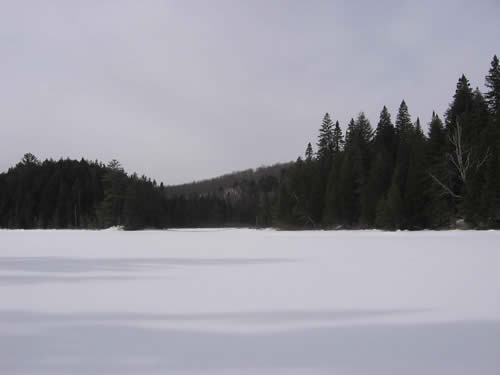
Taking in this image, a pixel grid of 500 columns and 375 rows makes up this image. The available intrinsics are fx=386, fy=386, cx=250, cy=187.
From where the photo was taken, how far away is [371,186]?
52.6 metres

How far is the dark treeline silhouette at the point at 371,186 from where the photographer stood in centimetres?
4078

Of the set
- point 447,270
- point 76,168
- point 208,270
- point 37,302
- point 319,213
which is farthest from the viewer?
point 76,168

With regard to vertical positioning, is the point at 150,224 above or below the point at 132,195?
below

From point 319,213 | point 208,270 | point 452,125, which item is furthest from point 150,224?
point 208,270

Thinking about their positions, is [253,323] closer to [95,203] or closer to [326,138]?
[326,138]

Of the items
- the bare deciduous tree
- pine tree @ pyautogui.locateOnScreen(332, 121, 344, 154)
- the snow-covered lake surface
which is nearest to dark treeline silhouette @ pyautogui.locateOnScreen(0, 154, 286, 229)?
pine tree @ pyautogui.locateOnScreen(332, 121, 344, 154)

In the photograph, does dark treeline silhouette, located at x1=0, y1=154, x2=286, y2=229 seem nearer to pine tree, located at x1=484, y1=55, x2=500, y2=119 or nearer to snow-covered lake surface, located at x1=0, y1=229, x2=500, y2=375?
pine tree, located at x1=484, y1=55, x2=500, y2=119

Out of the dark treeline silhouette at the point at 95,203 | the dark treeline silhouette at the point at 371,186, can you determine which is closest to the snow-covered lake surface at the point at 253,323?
the dark treeline silhouette at the point at 371,186

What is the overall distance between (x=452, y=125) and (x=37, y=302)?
5178cm

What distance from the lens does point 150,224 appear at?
3108 inches

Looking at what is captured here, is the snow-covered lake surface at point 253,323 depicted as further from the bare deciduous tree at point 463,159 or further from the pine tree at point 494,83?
the pine tree at point 494,83

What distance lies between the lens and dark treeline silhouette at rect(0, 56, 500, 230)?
4078cm

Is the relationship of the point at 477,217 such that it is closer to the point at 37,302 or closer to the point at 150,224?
the point at 37,302

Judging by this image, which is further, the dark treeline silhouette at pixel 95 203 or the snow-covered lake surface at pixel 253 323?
the dark treeline silhouette at pixel 95 203
